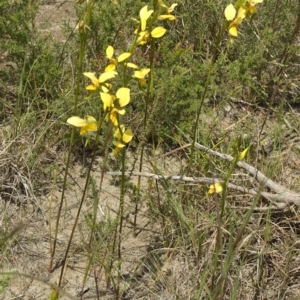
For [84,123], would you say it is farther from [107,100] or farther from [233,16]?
[233,16]

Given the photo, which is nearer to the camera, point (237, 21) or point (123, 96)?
point (123, 96)

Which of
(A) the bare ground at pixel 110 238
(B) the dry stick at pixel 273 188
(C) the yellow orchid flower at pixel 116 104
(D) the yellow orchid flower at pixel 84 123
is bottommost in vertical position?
(A) the bare ground at pixel 110 238

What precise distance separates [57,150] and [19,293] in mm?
799

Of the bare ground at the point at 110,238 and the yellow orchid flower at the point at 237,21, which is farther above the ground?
the yellow orchid flower at the point at 237,21

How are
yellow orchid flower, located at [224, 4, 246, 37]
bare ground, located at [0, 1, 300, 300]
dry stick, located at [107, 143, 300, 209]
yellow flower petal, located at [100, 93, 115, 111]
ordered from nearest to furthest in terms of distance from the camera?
1. yellow flower petal, located at [100, 93, 115, 111]
2. yellow orchid flower, located at [224, 4, 246, 37]
3. bare ground, located at [0, 1, 300, 300]
4. dry stick, located at [107, 143, 300, 209]

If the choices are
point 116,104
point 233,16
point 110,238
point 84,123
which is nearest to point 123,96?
point 116,104

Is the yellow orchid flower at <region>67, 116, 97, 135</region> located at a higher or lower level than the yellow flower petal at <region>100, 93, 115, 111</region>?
lower

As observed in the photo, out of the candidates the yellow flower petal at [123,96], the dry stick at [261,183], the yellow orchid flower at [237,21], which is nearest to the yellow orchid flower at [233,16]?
the yellow orchid flower at [237,21]

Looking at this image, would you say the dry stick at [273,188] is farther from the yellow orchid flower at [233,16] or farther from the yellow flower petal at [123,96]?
the yellow flower petal at [123,96]

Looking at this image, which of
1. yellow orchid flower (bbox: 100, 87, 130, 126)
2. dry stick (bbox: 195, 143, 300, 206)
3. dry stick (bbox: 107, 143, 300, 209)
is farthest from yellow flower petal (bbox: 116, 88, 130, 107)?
dry stick (bbox: 195, 143, 300, 206)

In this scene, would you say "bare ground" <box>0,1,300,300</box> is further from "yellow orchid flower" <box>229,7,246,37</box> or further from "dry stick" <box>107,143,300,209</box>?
"yellow orchid flower" <box>229,7,246,37</box>

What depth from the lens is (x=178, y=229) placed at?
2348 mm

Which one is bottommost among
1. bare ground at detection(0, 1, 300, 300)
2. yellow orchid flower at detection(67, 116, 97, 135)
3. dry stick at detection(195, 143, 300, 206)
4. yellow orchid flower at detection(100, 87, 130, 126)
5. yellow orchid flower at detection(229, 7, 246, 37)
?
bare ground at detection(0, 1, 300, 300)

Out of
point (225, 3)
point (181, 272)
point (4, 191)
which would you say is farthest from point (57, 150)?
point (225, 3)
